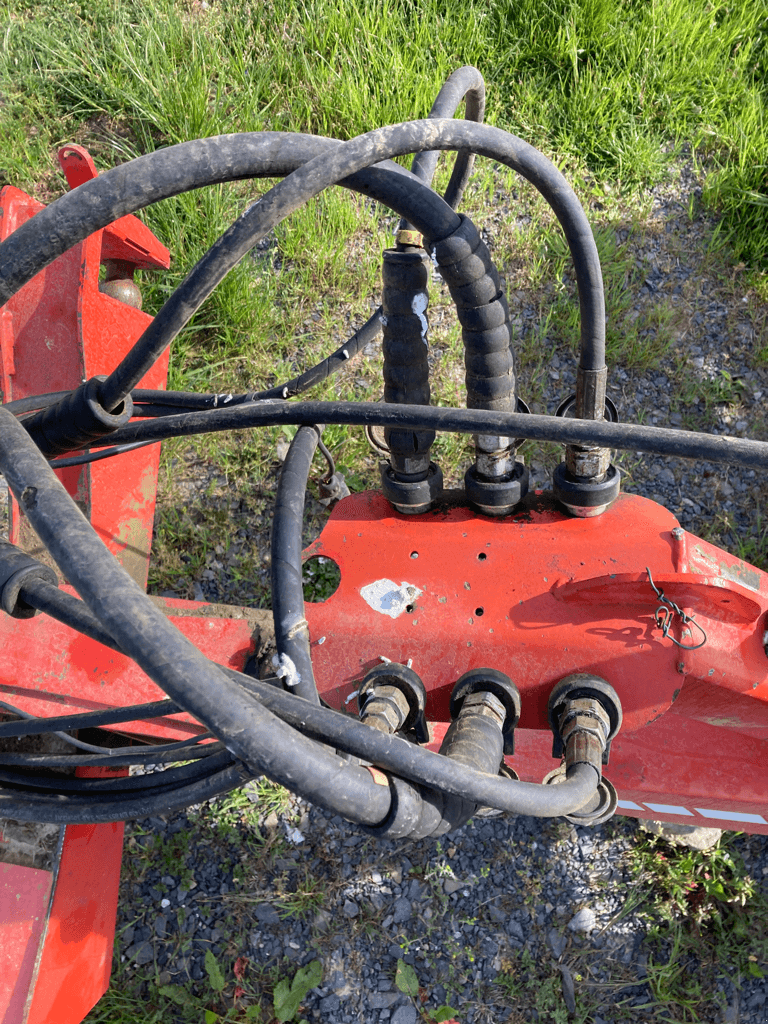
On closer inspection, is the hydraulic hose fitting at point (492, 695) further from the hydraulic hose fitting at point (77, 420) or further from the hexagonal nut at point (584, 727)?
the hydraulic hose fitting at point (77, 420)

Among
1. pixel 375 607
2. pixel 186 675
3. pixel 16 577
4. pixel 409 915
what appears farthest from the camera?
pixel 409 915

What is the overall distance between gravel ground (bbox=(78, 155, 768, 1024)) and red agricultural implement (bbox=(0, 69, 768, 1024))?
1.08 ft

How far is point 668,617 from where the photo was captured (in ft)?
3.45

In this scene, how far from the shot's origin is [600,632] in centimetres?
107

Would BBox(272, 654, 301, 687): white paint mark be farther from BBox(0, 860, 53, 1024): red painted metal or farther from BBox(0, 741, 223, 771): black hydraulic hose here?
BBox(0, 860, 53, 1024): red painted metal

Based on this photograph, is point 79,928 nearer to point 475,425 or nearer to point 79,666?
point 79,666

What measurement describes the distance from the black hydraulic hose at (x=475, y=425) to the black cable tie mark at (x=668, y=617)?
0.22 meters

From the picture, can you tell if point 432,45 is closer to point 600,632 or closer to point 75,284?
point 75,284

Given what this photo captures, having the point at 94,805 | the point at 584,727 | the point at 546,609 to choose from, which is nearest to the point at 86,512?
the point at 94,805

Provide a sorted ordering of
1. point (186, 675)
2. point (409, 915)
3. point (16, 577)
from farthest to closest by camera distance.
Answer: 1. point (409, 915)
2. point (16, 577)
3. point (186, 675)

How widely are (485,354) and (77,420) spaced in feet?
1.97

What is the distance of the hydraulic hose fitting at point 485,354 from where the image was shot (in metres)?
0.94

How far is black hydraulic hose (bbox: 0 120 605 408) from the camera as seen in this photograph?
2.53ft

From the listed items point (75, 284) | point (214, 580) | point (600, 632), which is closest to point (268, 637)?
point (600, 632)
